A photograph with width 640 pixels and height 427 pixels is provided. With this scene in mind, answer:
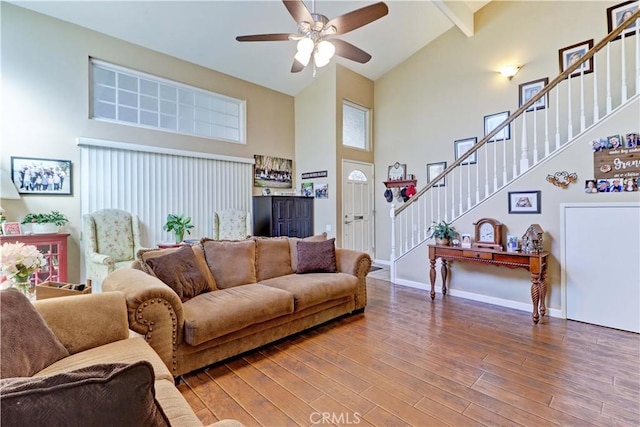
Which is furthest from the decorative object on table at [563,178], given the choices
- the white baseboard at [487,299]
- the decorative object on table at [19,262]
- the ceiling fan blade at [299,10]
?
the decorative object on table at [19,262]

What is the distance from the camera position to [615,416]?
5.78 feet

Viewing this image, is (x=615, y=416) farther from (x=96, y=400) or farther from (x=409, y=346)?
(x=96, y=400)

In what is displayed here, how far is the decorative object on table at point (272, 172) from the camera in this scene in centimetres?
595

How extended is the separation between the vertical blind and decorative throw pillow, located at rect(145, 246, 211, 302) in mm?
2330

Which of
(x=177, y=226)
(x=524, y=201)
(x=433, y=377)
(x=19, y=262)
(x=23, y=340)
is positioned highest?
(x=524, y=201)

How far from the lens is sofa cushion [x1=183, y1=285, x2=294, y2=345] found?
2.15 m

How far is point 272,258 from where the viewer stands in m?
3.49

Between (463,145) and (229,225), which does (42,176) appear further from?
(463,145)

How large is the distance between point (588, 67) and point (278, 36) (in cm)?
422

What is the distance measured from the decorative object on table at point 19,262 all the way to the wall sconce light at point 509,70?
608cm

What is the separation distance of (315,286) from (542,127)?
4.11 meters

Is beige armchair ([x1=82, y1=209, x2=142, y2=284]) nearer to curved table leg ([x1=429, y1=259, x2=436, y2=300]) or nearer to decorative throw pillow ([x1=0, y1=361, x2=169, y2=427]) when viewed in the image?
decorative throw pillow ([x1=0, y1=361, x2=169, y2=427])

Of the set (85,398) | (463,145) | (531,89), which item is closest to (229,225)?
(463,145)

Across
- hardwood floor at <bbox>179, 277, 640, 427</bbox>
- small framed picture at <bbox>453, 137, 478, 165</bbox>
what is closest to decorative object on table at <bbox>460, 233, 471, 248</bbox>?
hardwood floor at <bbox>179, 277, 640, 427</bbox>
